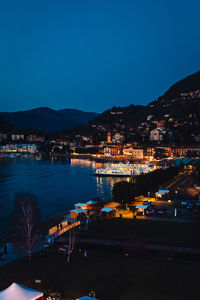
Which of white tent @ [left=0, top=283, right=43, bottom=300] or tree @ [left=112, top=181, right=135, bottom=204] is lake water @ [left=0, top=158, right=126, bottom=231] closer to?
tree @ [left=112, top=181, right=135, bottom=204]

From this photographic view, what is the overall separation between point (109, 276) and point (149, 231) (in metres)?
3.35

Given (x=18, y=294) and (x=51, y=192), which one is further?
(x=51, y=192)

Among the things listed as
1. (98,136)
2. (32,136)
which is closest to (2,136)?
Result: (32,136)

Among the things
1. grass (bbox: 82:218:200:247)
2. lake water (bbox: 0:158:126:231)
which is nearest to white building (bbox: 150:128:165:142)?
lake water (bbox: 0:158:126:231)

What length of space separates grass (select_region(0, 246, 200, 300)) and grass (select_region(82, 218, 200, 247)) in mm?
1556

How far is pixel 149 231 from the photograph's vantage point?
8625 mm

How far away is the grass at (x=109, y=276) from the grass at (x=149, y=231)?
1.56m

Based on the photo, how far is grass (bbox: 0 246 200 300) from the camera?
4934 millimetres

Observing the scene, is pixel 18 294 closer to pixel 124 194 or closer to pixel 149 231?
pixel 149 231

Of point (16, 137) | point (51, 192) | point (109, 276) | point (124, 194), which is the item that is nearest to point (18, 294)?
point (109, 276)

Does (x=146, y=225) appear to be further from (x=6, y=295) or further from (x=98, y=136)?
(x=98, y=136)

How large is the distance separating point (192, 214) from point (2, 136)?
10316cm

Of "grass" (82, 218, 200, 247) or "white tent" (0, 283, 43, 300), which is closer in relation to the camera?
"white tent" (0, 283, 43, 300)

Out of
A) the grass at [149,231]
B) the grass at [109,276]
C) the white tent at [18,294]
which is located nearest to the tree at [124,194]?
the grass at [149,231]
